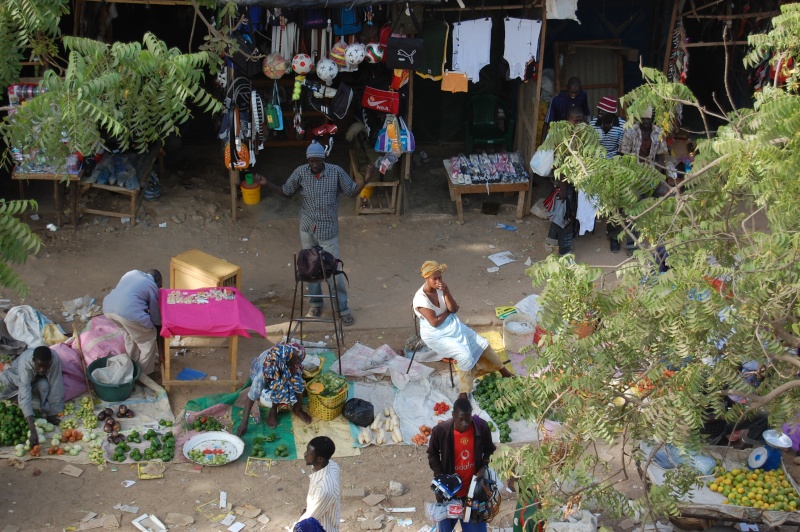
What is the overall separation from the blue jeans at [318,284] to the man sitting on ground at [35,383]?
263 centimetres

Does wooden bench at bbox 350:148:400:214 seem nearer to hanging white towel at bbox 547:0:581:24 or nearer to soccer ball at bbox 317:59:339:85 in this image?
soccer ball at bbox 317:59:339:85

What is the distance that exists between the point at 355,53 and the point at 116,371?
14.7 ft

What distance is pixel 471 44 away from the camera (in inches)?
440

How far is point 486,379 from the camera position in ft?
28.9

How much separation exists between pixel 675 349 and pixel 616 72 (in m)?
8.67

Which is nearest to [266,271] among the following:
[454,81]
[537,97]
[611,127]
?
[454,81]

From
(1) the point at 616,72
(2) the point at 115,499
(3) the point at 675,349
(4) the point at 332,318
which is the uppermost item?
(1) the point at 616,72

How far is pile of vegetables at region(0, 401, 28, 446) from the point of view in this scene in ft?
25.3

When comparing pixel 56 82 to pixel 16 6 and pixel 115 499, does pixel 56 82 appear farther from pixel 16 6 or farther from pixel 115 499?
pixel 115 499

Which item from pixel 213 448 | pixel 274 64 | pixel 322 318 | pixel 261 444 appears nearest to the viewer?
pixel 213 448

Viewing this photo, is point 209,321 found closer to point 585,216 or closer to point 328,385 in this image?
point 328,385

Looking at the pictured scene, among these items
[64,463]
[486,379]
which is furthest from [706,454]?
[64,463]

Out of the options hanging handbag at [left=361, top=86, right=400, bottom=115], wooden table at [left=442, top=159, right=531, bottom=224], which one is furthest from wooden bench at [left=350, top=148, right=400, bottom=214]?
hanging handbag at [left=361, top=86, right=400, bottom=115]

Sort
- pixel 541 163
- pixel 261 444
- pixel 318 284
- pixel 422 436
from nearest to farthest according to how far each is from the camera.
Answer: pixel 261 444 → pixel 422 436 → pixel 318 284 → pixel 541 163
